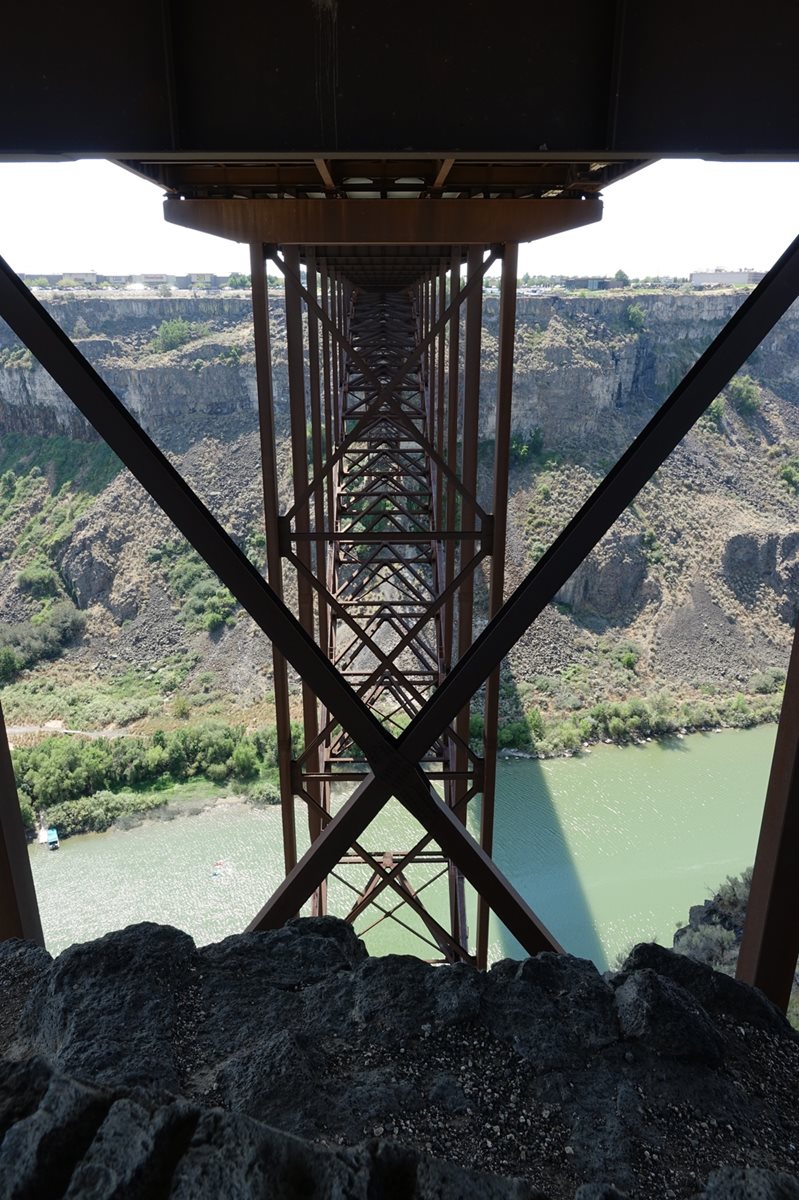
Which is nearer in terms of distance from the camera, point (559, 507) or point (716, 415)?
point (559, 507)

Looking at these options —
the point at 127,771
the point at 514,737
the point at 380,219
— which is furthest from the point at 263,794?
the point at 380,219

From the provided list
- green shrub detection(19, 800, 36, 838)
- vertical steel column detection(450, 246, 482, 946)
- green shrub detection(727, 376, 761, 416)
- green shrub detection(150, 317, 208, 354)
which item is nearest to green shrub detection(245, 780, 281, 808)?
green shrub detection(19, 800, 36, 838)

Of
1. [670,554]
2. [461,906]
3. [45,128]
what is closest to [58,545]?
[670,554]

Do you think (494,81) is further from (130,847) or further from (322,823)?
(130,847)

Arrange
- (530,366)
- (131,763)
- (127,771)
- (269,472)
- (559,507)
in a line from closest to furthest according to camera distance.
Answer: (269,472)
(127,771)
(131,763)
(559,507)
(530,366)

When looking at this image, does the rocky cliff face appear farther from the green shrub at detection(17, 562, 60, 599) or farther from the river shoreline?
the river shoreline

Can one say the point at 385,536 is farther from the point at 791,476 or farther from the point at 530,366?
the point at 791,476

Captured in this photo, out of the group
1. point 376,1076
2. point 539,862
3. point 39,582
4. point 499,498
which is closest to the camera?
point 376,1076
